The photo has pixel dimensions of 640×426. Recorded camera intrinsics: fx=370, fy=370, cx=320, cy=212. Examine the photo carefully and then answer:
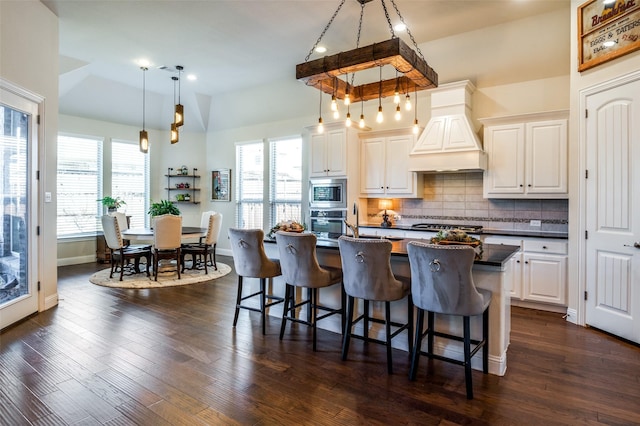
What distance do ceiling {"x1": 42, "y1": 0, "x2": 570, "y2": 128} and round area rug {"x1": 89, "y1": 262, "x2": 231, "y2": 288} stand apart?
342 cm

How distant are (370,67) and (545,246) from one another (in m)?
3.07

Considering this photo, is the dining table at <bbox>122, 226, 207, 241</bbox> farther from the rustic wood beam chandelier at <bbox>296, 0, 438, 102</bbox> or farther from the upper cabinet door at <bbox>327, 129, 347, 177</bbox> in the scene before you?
the rustic wood beam chandelier at <bbox>296, 0, 438, 102</bbox>

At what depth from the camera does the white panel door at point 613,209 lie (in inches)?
135

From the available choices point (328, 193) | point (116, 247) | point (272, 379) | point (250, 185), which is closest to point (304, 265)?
point (272, 379)

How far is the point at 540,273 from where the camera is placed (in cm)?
443

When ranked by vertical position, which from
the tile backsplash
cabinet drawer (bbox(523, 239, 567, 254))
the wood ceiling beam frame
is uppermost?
the wood ceiling beam frame

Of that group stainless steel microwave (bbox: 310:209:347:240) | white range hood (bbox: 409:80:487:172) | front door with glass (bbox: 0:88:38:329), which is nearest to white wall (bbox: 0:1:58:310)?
front door with glass (bbox: 0:88:38:329)

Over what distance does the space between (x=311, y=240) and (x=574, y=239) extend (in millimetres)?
2975

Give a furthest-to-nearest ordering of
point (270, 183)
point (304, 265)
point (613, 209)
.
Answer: point (270, 183)
point (613, 209)
point (304, 265)

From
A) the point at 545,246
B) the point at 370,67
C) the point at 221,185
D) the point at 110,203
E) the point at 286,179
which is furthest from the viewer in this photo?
the point at 221,185

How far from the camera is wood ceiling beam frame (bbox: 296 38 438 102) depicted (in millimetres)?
2873

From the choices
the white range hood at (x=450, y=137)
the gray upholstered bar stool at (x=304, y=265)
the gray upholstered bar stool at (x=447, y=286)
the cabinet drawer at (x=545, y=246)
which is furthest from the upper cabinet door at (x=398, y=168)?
the gray upholstered bar stool at (x=447, y=286)

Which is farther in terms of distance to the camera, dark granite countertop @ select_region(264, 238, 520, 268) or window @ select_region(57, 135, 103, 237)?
window @ select_region(57, 135, 103, 237)

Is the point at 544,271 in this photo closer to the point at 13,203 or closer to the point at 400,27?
the point at 400,27
